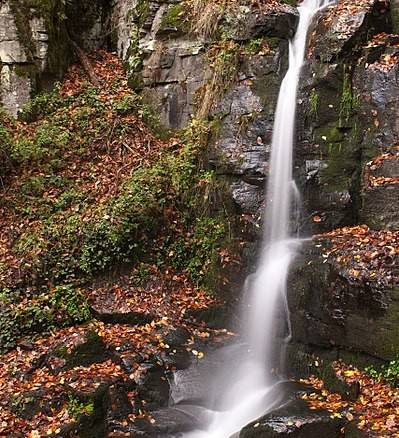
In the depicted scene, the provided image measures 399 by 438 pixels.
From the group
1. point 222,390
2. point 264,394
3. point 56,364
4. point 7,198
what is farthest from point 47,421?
point 7,198

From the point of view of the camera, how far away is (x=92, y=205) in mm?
8688

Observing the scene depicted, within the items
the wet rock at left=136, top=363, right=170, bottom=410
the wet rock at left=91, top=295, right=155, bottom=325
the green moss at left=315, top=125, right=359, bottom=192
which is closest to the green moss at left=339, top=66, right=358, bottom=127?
the green moss at left=315, top=125, right=359, bottom=192

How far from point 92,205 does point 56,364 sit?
124 inches

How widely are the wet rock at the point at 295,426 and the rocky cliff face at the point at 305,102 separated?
1099 mm

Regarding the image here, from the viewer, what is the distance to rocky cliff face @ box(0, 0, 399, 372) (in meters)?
6.23

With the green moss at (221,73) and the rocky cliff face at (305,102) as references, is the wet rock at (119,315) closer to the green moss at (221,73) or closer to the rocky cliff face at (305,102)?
the rocky cliff face at (305,102)

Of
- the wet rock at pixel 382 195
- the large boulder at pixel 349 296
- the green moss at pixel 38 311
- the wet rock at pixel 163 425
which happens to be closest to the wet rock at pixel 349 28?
the wet rock at pixel 382 195

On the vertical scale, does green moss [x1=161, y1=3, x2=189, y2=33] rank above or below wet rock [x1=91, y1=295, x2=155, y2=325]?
above

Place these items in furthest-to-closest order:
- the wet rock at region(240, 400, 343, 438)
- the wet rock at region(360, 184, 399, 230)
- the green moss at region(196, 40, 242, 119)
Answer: the green moss at region(196, 40, 242, 119)
the wet rock at region(360, 184, 399, 230)
the wet rock at region(240, 400, 343, 438)

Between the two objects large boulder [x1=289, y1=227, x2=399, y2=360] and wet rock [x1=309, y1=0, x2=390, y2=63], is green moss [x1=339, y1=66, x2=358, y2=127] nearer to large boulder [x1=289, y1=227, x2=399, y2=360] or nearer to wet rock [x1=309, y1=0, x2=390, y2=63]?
wet rock [x1=309, y1=0, x2=390, y2=63]

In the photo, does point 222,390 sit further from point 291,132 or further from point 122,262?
point 291,132

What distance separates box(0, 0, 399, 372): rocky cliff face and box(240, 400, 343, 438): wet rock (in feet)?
3.61

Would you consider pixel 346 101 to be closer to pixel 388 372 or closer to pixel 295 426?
pixel 388 372

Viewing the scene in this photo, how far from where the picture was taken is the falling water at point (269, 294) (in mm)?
5973
